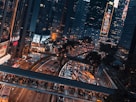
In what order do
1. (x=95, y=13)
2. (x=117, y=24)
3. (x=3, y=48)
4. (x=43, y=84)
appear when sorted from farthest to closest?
(x=95, y=13) < (x=117, y=24) < (x=3, y=48) < (x=43, y=84)

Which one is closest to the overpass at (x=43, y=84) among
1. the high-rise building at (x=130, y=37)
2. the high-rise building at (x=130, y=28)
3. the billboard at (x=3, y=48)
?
the billboard at (x=3, y=48)

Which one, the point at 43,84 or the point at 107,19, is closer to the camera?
the point at 43,84

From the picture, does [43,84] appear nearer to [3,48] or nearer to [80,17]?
[3,48]

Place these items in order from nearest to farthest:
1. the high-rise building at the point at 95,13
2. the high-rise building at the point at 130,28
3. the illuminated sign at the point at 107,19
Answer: the high-rise building at the point at 130,28 < the illuminated sign at the point at 107,19 < the high-rise building at the point at 95,13

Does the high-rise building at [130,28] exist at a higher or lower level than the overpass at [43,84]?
higher

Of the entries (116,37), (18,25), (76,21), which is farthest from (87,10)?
(18,25)

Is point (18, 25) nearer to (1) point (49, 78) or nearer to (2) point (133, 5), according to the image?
(1) point (49, 78)

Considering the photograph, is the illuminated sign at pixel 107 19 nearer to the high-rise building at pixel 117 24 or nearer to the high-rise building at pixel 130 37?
the high-rise building at pixel 117 24

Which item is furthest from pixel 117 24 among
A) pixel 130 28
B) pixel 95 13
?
pixel 130 28

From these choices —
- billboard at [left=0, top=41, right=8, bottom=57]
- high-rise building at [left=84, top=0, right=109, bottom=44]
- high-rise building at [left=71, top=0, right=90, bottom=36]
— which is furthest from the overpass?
high-rise building at [left=71, top=0, right=90, bottom=36]
